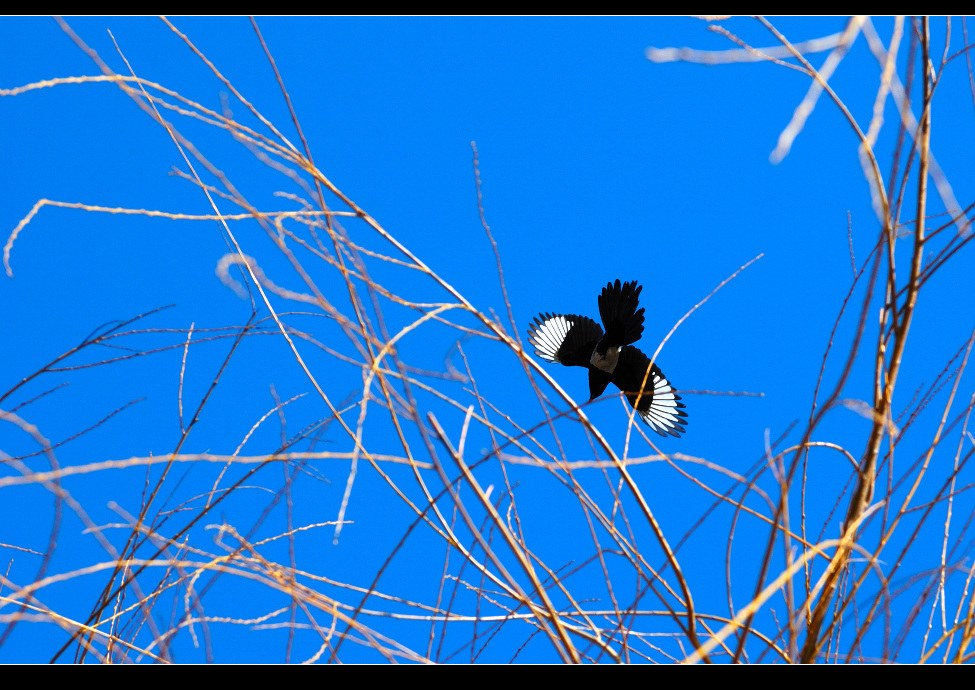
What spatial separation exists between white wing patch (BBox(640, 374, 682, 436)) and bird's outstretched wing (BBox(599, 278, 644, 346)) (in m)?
0.13

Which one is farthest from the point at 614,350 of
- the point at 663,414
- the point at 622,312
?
the point at 663,414

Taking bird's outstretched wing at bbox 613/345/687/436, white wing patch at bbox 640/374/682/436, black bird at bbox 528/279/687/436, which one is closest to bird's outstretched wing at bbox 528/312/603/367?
black bird at bbox 528/279/687/436

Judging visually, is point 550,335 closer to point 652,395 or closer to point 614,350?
point 614,350

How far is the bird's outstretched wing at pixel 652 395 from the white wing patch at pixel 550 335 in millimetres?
251

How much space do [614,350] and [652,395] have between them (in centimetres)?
29

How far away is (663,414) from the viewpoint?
1.60 metres

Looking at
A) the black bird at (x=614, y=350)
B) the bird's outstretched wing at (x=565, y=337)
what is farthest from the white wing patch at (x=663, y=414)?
the bird's outstretched wing at (x=565, y=337)

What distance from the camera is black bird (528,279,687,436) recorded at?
5.18 feet

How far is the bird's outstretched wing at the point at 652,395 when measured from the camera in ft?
5.07

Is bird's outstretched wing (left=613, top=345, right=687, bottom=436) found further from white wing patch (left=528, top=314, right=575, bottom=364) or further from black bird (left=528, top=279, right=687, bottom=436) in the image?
white wing patch (left=528, top=314, right=575, bottom=364)

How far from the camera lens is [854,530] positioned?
1.80ft
